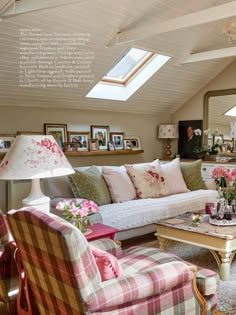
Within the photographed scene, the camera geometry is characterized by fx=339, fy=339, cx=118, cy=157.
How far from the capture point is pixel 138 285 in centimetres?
152

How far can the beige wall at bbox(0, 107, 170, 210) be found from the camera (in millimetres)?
4461

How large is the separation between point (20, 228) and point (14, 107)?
3.14 meters

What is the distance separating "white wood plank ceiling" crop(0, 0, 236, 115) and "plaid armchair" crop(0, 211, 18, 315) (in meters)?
1.83

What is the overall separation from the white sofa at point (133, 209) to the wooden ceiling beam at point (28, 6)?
1639 mm

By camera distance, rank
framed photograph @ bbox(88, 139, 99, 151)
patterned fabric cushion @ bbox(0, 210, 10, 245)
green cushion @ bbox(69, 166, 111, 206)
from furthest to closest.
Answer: framed photograph @ bbox(88, 139, 99, 151), green cushion @ bbox(69, 166, 111, 206), patterned fabric cushion @ bbox(0, 210, 10, 245)

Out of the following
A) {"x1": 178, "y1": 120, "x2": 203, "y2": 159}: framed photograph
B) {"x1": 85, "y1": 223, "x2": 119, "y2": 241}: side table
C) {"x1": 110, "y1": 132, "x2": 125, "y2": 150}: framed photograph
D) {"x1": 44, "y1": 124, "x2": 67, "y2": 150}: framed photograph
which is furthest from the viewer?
{"x1": 178, "y1": 120, "x2": 203, "y2": 159}: framed photograph

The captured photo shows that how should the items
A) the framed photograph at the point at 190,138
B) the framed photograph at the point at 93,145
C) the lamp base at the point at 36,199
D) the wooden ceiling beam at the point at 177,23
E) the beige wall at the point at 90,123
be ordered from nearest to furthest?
1. the lamp base at the point at 36,199
2. the wooden ceiling beam at the point at 177,23
3. the beige wall at the point at 90,123
4. the framed photograph at the point at 93,145
5. the framed photograph at the point at 190,138

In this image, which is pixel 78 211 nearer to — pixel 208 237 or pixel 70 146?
pixel 208 237

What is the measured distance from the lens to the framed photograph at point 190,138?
5.96 meters

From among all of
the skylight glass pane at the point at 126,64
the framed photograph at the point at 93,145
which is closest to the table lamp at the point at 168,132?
the skylight glass pane at the point at 126,64

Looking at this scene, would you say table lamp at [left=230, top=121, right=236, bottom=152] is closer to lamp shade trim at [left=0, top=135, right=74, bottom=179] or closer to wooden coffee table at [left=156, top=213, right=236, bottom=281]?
wooden coffee table at [left=156, top=213, right=236, bottom=281]

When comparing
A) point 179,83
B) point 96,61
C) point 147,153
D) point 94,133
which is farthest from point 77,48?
point 147,153

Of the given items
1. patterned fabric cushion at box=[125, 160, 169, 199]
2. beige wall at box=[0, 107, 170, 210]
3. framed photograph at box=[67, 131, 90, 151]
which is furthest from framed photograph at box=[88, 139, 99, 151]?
patterned fabric cushion at box=[125, 160, 169, 199]

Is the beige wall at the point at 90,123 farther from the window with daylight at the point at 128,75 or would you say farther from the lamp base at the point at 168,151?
the window with daylight at the point at 128,75
